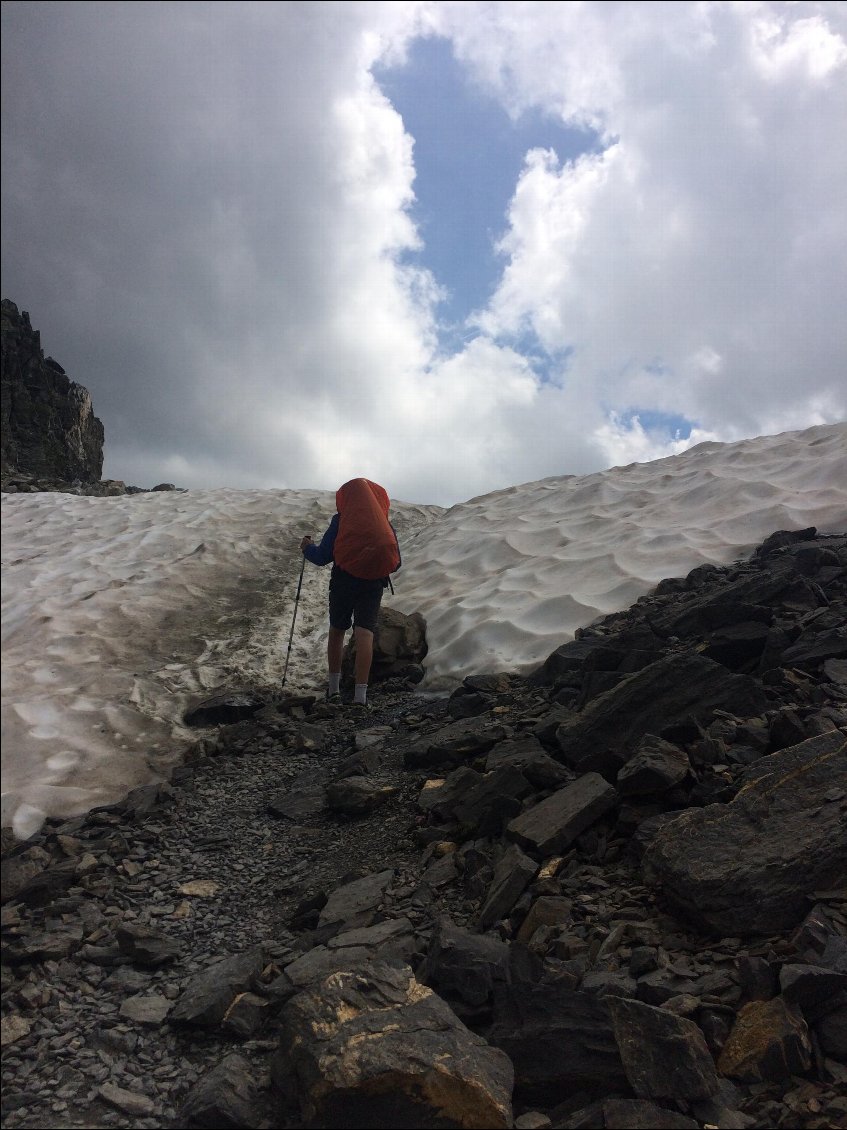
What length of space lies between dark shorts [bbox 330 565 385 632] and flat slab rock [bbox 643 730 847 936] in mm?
4339

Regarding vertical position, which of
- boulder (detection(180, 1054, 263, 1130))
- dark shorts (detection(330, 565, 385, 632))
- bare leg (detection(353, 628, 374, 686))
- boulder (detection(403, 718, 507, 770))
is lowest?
boulder (detection(180, 1054, 263, 1130))

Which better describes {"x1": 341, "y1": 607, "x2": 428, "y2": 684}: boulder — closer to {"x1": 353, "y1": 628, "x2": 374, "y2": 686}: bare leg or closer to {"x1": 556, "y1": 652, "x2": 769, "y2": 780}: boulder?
{"x1": 353, "y1": 628, "x2": 374, "y2": 686}: bare leg

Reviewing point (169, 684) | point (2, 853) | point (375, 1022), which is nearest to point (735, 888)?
point (375, 1022)

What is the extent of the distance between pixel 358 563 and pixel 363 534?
30 centimetres

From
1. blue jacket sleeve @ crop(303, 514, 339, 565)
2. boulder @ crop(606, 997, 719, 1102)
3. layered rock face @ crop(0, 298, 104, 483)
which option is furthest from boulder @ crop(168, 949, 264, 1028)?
blue jacket sleeve @ crop(303, 514, 339, 565)

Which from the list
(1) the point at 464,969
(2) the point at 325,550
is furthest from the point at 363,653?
(1) the point at 464,969

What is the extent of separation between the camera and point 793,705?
4699mm

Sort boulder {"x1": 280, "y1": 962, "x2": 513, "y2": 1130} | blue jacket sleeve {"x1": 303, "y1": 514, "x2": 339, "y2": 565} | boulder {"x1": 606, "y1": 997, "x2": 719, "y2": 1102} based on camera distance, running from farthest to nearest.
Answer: blue jacket sleeve {"x1": 303, "y1": 514, "x2": 339, "y2": 565}, boulder {"x1": 606, "y1": 997, "x2": 719, "y2": 1102}, boulder {"x1": 280, "y1": 962, "x2": 513, "y2": 1130}

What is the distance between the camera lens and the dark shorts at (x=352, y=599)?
24.7ft

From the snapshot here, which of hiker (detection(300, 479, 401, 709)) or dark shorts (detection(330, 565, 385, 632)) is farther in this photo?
dark shorts (detection(330, 565, 385, 632))

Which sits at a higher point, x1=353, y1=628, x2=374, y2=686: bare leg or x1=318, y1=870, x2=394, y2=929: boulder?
x1=353, y1=628, x2=374, y2=686: bare leg

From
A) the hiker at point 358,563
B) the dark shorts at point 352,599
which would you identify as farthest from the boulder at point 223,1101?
the dark shorts at point 352,599

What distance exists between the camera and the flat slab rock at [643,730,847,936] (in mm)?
3074

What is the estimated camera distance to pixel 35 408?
2.57 meters
